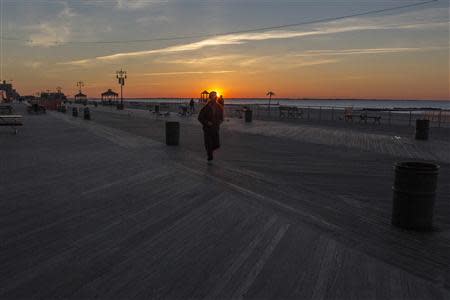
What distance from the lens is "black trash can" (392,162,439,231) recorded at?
468 centimetres

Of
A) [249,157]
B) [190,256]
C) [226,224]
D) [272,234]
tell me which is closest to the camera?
[190,256]

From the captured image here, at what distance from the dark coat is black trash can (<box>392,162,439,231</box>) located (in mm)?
5594

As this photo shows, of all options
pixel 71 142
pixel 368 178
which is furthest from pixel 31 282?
pixel 71 142

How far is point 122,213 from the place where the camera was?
5.58 m

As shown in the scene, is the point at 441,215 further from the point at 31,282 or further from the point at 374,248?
the point at 31,282

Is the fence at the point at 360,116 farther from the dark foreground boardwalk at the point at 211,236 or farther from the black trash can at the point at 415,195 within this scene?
the black trash can at the point at 415,195

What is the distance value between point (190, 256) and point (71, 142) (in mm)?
12030

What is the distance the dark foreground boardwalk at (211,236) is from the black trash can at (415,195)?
19 centimetres

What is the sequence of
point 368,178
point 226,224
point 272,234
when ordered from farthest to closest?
1. point 368,178
2. point 226,224
3. point 272,234

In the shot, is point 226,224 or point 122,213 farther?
point 122,213

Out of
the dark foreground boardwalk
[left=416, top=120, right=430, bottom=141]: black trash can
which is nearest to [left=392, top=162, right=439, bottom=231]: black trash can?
the dark foreground boardwalk

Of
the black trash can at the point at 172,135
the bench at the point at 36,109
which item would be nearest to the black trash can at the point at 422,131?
the black trash can at the point at 172,135

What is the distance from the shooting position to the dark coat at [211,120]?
9.72 metres

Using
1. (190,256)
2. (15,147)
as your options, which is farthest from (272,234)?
(15,147)
